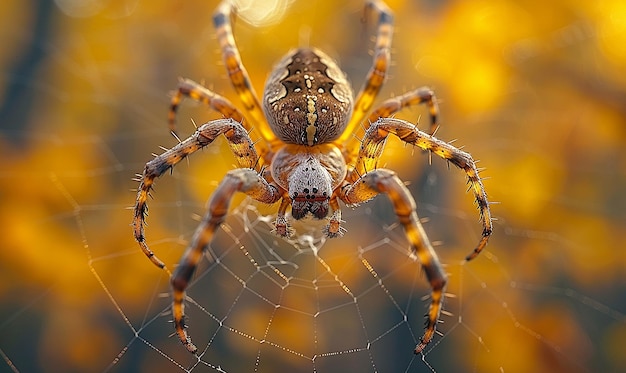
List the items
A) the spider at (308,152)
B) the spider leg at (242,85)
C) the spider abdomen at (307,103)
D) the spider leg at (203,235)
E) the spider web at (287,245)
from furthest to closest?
the spider web at (287,245) < the spider leg at (242,85) < the spider abdomen at (307,103) < the spider at (308,152) < the spider leg at (203,235)

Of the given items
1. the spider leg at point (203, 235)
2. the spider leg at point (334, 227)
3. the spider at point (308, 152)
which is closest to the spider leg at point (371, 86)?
the spider at point (308, 152)

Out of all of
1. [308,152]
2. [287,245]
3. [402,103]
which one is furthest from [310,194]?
[287,245]

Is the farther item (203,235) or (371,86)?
(371,86)

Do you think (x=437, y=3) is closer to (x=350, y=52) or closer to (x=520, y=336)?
(x=350, y=52)

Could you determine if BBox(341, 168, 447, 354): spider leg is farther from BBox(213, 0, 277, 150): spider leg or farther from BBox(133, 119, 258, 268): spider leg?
BBox(213, 0, 277, 150): spider leg

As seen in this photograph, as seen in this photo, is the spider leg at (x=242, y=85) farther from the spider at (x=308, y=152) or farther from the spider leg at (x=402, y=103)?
the spider leg at (x=402, y=103)

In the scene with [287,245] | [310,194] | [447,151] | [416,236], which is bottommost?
[287,245]

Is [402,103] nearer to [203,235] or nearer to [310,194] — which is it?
[310,194]
